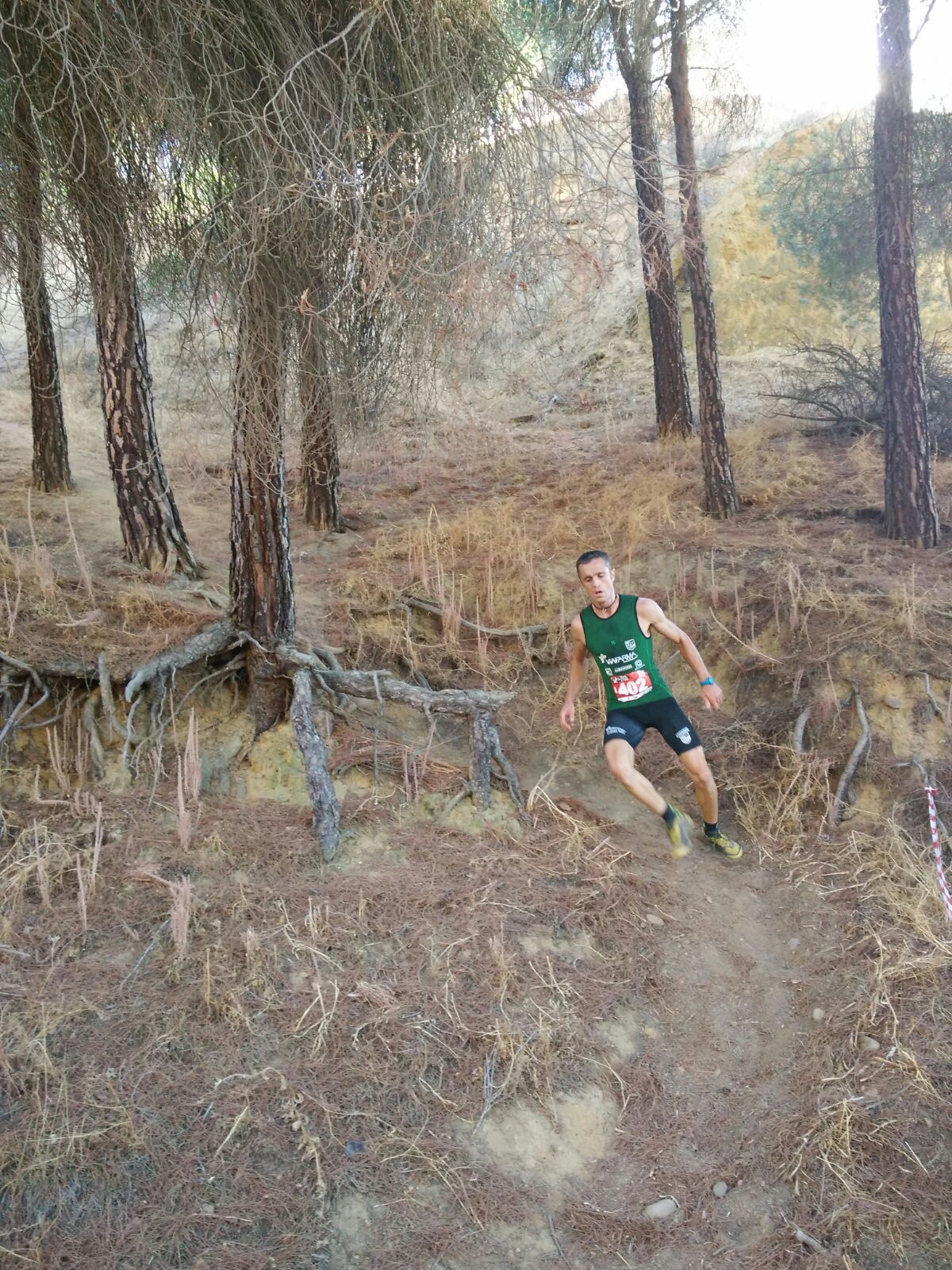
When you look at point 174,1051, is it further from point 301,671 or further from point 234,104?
point 234,104

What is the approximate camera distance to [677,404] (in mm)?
11406

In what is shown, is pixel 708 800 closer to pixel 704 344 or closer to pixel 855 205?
pixel 704 344

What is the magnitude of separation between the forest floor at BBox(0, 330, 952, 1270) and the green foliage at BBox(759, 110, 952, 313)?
201 inches

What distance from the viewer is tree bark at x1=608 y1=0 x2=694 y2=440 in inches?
221

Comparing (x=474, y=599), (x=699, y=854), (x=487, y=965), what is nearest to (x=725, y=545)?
(x=474, y=599)

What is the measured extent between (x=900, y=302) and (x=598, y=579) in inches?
179

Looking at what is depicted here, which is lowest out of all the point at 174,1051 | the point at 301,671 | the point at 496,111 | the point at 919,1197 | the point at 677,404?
the point at 919,1197

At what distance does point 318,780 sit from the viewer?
5.27 m

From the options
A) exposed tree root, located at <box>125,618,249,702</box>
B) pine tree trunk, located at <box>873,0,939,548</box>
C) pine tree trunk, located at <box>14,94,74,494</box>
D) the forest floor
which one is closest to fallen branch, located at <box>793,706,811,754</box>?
the forest floor

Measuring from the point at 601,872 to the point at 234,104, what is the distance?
14.5ft

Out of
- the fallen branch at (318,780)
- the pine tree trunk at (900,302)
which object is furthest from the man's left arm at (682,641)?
the pine tree trunk at (900,302)

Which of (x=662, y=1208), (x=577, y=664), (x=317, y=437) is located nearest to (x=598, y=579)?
(x=577, y=664)

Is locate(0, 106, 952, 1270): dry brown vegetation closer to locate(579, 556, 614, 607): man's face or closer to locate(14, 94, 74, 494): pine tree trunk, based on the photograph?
locate(579, 556, 614, 607): man's face

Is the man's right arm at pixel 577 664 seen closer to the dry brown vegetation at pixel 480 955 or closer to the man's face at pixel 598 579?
the man's face at pixel 598 579
